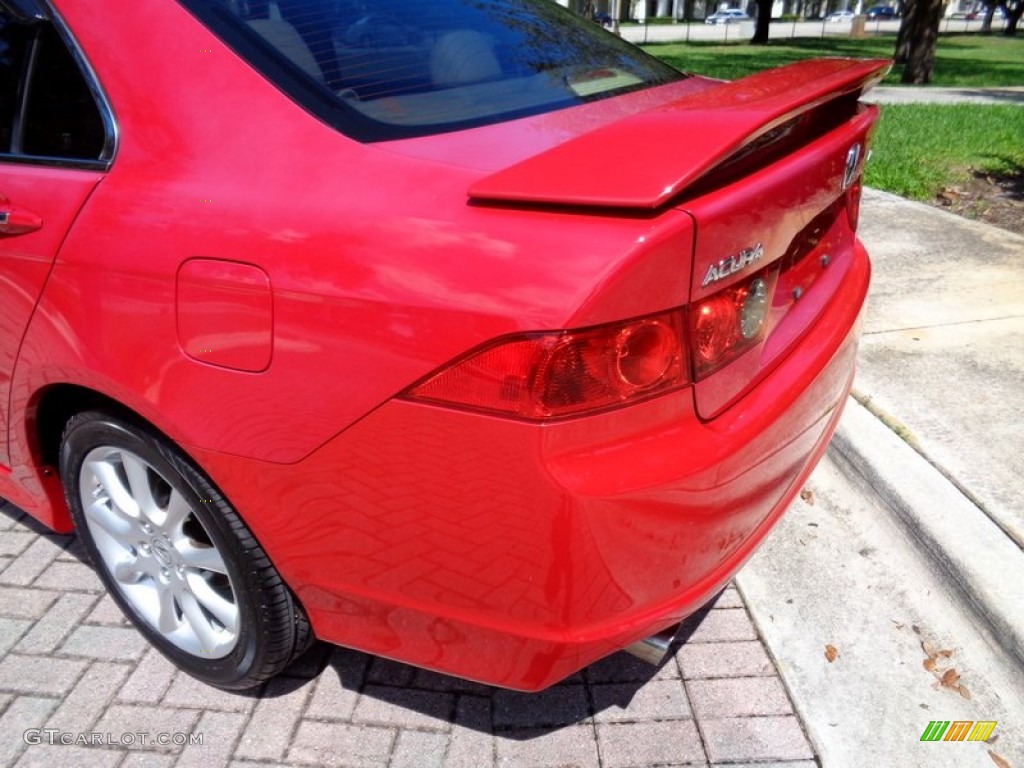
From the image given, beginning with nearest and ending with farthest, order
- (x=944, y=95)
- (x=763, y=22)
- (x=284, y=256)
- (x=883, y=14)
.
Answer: (x=284, y=256)
(x=944, y=95)
(x=763, y=22)
(x=883, y=14)

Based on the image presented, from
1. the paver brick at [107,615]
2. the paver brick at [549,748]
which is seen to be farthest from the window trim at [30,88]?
the paver brick at [549,748]

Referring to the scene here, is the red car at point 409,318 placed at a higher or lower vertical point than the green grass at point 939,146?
higher

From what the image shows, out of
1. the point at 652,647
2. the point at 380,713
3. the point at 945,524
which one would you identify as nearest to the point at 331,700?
the point at 380,713

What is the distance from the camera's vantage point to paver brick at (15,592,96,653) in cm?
244

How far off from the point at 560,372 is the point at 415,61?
1.04m

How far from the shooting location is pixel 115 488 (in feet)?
7.24

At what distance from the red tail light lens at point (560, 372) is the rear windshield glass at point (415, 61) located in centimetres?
56

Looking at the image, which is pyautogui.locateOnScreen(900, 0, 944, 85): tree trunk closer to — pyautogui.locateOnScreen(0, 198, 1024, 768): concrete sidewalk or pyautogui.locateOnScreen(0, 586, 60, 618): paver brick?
pyautogui.locateOnScreen(0, 198, 1024, 768): concrete sidewalk

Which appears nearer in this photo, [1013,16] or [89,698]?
[89,698]

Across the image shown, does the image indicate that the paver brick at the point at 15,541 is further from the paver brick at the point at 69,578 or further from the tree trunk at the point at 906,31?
the tree trunk at the point at 906,31

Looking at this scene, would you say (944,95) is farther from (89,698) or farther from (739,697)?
(89,698)

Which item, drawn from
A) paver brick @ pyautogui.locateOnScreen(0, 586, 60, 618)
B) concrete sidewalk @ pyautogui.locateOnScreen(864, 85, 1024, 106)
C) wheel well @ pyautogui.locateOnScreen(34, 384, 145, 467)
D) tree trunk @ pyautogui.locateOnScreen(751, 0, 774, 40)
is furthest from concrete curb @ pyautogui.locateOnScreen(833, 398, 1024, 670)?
tree trunk @ pyautogui.locateOnScreen(751, 0, 774, 40)

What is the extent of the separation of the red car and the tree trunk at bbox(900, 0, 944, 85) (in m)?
16.1

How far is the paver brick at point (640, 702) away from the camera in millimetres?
2193
